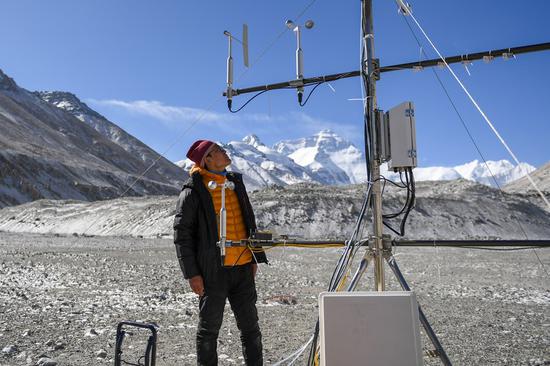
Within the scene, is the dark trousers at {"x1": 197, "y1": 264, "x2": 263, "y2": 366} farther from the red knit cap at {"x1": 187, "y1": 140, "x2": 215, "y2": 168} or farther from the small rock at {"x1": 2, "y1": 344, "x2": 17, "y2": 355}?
the small rock at {"x1": 2, "y1": 344, "x2": 17, "y2": 355}

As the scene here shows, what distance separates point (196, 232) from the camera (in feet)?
13.6

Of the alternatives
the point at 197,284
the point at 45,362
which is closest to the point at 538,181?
the point at 197,284

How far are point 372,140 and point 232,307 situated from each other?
6.54 ft

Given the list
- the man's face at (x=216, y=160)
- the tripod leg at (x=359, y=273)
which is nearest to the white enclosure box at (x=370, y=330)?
the tripod leg at (x=359, y=273)

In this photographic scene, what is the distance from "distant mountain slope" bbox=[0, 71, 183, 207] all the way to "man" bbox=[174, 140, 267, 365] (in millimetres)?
67998

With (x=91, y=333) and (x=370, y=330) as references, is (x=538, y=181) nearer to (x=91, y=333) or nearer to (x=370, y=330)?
(x=91, y=333)

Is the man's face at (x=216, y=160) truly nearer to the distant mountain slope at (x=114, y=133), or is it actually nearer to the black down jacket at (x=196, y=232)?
the black down jacket at (x=196, y=232)

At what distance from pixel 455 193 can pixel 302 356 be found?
38020 millimetres

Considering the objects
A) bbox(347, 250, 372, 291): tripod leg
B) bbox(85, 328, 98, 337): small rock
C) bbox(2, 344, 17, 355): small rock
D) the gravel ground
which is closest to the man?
bbox(347, 250, 372, 291): tripod leg

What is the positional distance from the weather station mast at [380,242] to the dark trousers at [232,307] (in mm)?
334

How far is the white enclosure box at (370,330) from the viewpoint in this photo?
3.07 meters

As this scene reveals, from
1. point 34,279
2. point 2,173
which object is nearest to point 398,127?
point 34,279

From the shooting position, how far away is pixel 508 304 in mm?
8984

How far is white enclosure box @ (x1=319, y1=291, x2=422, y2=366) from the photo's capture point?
3072 mm
